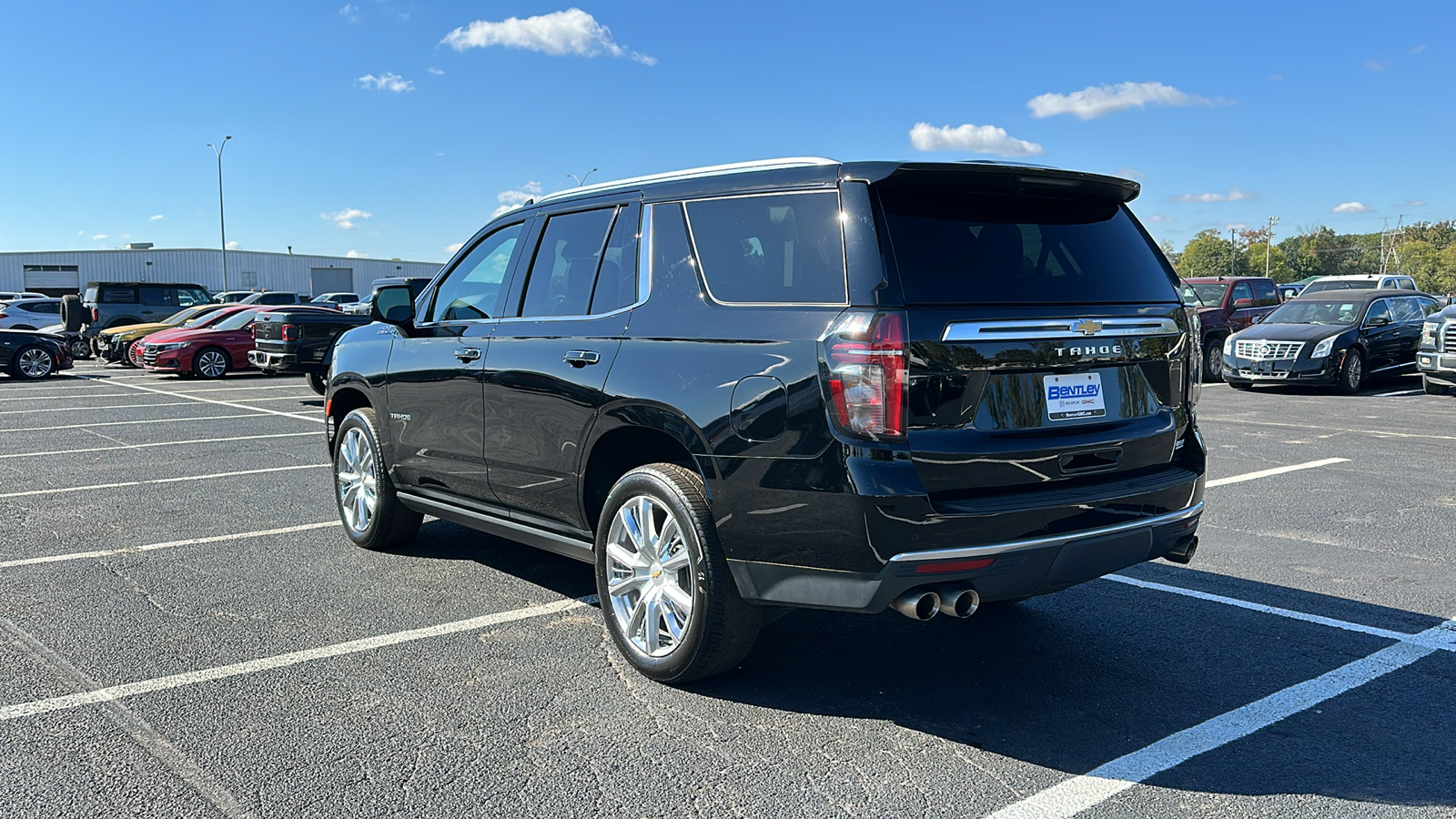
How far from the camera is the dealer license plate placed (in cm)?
374

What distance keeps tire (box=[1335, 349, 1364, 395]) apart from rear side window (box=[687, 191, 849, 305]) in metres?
16.6

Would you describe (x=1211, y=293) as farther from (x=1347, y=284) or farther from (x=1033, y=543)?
(x=1033, y=543)

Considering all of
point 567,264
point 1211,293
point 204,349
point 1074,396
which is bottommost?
point 204,349

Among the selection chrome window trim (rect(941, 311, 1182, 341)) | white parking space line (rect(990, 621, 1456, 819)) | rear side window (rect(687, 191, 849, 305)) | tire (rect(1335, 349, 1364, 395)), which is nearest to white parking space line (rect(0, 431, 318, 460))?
rear side window (rect(687, 191, 849, 305))

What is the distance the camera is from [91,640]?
4.62 meters

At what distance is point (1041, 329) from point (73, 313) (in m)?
32.4

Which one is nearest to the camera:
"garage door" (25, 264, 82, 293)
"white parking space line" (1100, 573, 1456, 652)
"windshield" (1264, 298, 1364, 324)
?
"white parking space line" (1100, 573, 1456, 652)

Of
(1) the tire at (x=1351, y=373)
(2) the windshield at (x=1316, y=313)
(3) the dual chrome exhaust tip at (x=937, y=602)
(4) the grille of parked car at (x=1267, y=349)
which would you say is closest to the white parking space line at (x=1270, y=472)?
(3) the dual chrome exhaust tip at (x=937, y=602)

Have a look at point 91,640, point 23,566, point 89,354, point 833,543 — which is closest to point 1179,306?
point 833,543

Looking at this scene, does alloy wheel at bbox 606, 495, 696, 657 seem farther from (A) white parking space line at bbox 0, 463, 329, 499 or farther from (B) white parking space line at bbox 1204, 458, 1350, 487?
(A) white parking space line at bbox 0, 463, 329, 499

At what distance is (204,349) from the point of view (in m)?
22.7

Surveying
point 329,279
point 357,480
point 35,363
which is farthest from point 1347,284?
point 329,279

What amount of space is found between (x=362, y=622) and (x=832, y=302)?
2706 mm

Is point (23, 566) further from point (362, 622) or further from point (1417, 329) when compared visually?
point (1417, 329)
